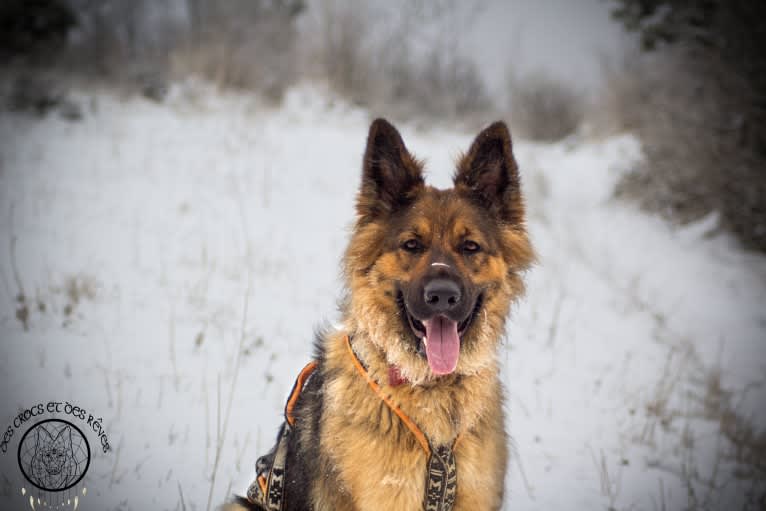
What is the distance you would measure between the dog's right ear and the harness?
0.89 meters

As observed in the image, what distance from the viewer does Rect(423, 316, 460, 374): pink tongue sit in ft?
7.48

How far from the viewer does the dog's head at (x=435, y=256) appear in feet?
7.62

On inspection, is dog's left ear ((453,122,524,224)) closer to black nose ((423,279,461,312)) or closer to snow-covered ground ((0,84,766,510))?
snow-covered ground ((0,84,766,510))

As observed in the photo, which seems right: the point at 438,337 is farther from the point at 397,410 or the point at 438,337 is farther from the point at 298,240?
the point at 298,240

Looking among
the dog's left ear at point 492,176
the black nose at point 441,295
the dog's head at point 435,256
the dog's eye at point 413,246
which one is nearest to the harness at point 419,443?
the dog's head at point 435,256

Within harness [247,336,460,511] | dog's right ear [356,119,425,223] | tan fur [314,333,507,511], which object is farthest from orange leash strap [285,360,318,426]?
dog's right ear [356,119,425,223]

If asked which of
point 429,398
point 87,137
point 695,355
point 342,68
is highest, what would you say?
point 342,68

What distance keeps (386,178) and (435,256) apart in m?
0.63

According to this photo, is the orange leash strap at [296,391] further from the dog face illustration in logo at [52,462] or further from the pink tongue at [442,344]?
the dog face illustration in logo at [52,462]

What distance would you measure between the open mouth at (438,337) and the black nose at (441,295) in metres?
0.09

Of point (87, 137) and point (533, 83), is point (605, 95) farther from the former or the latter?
point (87, 137)

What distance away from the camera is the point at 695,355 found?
589 centimetres

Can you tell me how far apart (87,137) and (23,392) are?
7465 mm

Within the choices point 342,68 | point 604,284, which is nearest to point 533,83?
point 342,68
